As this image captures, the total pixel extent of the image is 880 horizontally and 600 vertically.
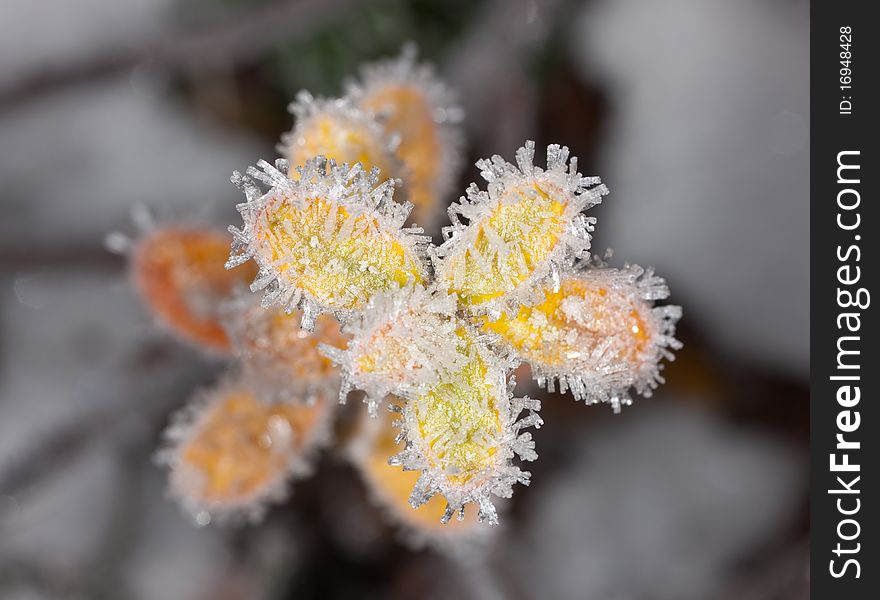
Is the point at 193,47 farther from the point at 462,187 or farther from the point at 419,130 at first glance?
the point at 419,130

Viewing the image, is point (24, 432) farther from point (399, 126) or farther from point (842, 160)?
point (842, 160)

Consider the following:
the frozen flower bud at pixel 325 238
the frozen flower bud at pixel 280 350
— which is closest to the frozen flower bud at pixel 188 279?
A: the frozen flower bud at pixel 280 350

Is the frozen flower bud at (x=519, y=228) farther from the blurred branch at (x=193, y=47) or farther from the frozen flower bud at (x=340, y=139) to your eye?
the blurred branch at (x=193, y=47)

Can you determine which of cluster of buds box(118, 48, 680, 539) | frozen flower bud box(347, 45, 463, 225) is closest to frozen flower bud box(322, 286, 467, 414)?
cluster of buds box(118, 48, 680, 539)

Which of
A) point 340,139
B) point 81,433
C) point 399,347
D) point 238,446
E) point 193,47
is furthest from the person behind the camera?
point 193,47

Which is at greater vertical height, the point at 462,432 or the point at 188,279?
the point at 188,279

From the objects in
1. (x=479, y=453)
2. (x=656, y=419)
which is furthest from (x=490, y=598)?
(x=479, y=453)

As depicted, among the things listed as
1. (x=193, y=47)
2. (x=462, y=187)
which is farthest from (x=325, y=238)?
(x=193, y=47)

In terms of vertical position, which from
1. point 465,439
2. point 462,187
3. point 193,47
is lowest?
point 465,439
